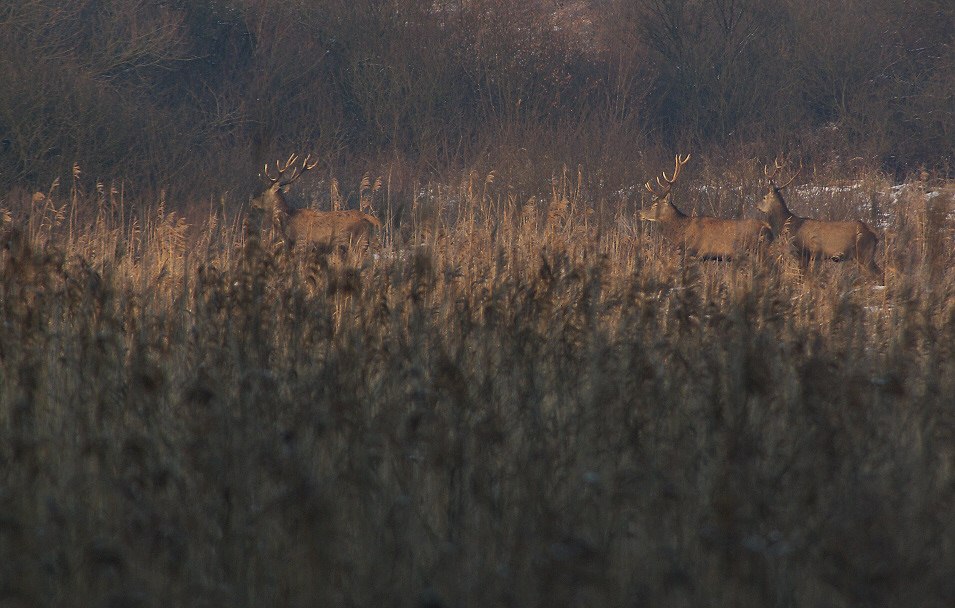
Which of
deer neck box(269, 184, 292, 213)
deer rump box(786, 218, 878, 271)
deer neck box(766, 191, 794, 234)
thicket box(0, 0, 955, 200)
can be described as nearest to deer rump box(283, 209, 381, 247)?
deer neck box(269, 184, 292, 213)

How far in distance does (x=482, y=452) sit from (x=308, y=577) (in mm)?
641

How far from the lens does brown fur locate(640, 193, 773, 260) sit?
8852 millimetres

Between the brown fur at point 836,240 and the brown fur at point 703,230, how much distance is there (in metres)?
0.37

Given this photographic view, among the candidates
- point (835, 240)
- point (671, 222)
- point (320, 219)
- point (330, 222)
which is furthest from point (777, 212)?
point (320, 219)

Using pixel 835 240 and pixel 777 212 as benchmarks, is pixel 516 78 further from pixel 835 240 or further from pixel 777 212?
pixel 835 240

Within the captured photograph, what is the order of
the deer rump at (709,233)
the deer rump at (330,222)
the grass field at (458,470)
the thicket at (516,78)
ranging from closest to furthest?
the grass field at (458,470) → the deer rump at (330,222) → the deer rump at (709,233) → the thicket at (516,78)

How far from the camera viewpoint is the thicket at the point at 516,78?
1703 cm

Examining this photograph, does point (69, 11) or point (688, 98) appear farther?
point (688, 98)

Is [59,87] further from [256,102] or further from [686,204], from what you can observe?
[686,204]

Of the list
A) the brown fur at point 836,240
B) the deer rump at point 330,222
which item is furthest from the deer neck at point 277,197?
the brown fur at point 836,240

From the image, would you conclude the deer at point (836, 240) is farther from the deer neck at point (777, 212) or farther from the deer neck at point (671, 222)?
the deer neck at point (671, 222)

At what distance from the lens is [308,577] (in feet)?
6.63

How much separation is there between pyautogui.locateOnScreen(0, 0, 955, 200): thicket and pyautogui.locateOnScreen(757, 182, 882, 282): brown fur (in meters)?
6.10

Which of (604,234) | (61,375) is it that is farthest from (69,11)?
(61,375)
